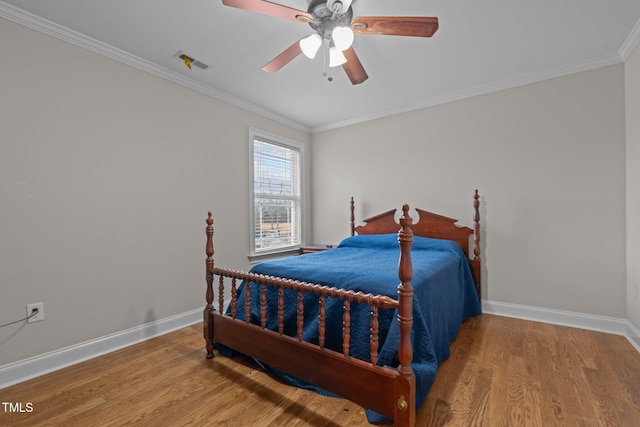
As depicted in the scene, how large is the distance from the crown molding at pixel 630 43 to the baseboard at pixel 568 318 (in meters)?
2.14

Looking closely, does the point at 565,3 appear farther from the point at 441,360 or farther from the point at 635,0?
the point at 441,360

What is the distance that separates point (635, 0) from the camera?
1803 mm

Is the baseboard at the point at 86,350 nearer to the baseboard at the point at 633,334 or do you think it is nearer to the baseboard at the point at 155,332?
the baseboard at the point at 155,332

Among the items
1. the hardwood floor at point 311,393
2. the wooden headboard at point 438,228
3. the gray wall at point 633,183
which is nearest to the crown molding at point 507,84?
the gray wall at point 633,183

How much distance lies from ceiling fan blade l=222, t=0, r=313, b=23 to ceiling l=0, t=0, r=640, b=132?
291mm

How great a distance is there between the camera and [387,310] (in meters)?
1.53

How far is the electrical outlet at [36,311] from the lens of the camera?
1.88m

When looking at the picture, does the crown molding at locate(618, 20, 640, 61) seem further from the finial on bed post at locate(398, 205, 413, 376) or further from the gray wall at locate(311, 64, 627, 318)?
the finial on bed post at locate(398, 205, 413, 376)

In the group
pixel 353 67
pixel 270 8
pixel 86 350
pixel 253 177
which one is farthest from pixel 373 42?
pixel 86 350

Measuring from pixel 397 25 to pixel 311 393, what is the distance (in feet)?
6.97

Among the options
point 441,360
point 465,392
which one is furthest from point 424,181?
point 465,392

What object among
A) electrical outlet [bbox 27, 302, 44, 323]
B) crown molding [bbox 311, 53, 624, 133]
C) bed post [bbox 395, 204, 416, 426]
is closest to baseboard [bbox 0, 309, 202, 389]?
electrical outlet [bbox 27, 302, 44, 323]

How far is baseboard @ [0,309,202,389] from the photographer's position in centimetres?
181

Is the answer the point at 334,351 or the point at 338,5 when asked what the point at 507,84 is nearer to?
the point at 338,5
